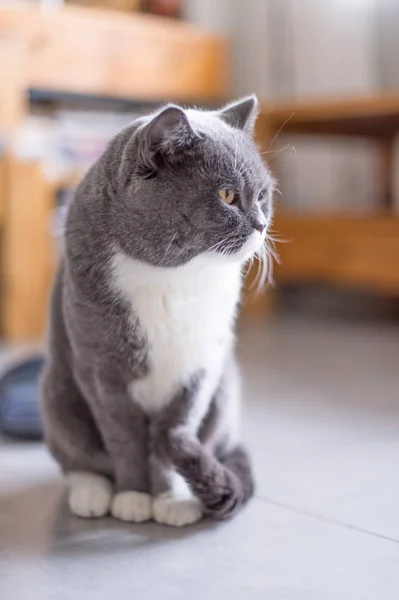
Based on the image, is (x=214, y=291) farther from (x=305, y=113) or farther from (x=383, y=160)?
(x=383, y=160)

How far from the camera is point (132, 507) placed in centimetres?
111

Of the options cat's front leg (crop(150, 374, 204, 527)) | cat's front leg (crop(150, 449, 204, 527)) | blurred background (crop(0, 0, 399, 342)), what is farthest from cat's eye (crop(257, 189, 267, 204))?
blurred background (crop(0, 0, 399, 342))

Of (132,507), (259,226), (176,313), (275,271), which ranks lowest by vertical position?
(275,271)

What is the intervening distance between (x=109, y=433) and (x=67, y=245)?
25 centimetres

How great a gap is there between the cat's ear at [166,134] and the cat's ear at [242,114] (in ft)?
0.52

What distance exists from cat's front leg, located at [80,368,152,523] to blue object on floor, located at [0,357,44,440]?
0.38 meters

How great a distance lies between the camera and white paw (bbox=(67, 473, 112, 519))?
1.13m

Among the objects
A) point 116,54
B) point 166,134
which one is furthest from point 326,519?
point 116,54

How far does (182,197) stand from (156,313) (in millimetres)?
158

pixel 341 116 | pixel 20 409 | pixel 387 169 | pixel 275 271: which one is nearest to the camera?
pixel 20 409

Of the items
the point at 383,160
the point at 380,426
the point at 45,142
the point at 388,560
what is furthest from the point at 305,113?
the point at 388,560

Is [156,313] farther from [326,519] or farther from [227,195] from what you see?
[326,519]

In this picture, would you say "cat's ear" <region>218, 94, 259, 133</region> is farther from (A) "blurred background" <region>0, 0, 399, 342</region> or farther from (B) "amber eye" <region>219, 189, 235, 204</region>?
(A) "blurred background" <region>0, 0, 399, 342</region>

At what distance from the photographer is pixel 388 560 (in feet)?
3.22
